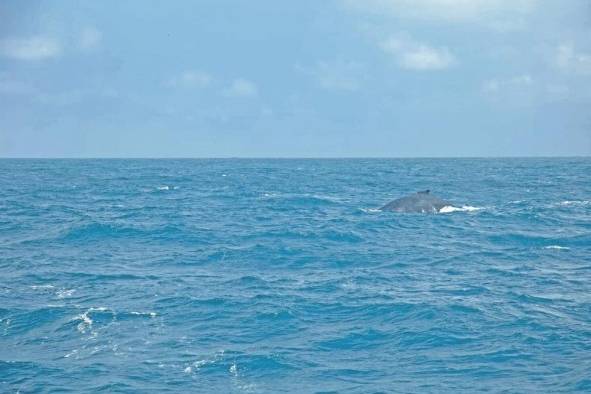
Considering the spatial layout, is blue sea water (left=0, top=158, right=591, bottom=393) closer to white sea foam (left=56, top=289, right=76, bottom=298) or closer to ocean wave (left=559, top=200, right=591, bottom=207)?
white sea foam (left=56, top=289, right=76, bottom=298)

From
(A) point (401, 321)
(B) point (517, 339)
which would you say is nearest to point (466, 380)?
(B) point (517, 339)

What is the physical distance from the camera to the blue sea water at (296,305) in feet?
58.5

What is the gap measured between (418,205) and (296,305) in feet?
104

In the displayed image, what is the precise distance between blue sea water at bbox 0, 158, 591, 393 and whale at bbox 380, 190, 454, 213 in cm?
473

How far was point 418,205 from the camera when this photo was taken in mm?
54406

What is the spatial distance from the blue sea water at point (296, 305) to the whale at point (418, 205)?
4.73 metres

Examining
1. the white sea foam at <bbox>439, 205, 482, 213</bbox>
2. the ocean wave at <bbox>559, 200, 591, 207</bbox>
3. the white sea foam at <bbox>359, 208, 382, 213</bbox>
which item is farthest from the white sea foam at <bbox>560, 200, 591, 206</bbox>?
the white sea foam at <bbox>359, 208, 382, 213</bbox>

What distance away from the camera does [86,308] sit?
2439cm

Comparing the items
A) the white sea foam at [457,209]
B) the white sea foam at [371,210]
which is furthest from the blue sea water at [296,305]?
the white sea foam at [371,210]

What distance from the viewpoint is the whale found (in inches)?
2122

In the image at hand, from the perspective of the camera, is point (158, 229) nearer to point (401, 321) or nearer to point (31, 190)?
point (401, 321)

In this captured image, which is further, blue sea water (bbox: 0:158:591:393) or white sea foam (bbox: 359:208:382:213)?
white sea foam (bbox: 359:208:382:213)

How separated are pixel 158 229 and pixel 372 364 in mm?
28710

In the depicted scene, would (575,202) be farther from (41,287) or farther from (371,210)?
(41,287)
